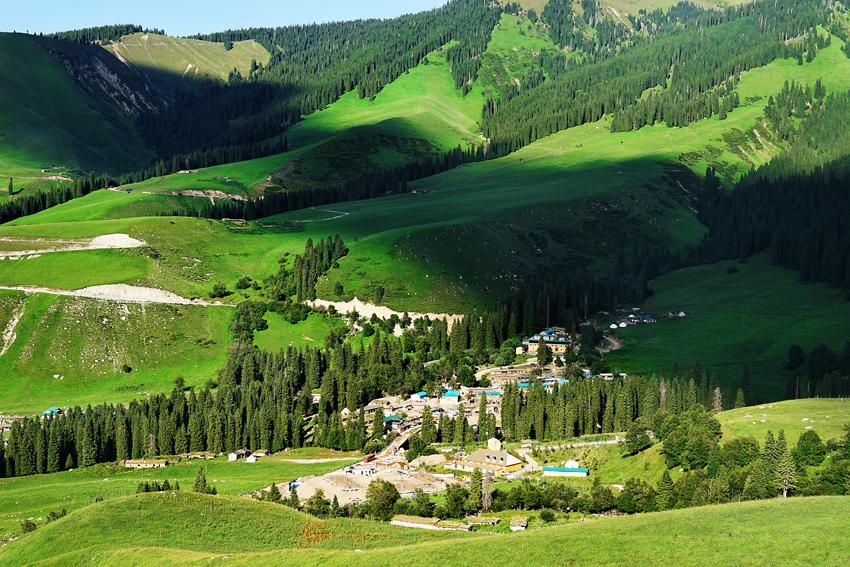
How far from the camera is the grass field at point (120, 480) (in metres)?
118

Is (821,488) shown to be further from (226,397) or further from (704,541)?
(226,397)

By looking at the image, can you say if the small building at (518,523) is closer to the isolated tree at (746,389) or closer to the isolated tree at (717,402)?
the isolated tree at (717,402)

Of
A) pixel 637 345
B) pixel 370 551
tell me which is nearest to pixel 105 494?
pixel 370 551

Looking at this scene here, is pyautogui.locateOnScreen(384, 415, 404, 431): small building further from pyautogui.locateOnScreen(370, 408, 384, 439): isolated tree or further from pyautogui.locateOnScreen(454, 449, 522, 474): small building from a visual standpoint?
pyautogui.locateOnScreen(454, 449, 522, 474): small building

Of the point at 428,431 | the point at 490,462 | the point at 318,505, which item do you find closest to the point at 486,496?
the point at 490,462

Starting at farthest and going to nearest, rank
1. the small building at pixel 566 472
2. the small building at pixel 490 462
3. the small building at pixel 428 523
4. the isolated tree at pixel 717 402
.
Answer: the isolated tree at pixel 717 402 < the small building at pixel 490 462 < the small building at pixel 566 472 < the small building at pixel 428 523

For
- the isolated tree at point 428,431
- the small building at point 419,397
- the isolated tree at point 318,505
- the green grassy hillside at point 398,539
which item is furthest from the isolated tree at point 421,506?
the small building at point 419,397

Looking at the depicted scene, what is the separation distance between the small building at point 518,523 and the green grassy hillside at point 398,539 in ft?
27.7

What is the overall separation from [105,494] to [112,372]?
76392 mm

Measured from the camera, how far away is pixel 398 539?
3273 inches

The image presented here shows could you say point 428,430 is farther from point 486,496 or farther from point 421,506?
point 421,506

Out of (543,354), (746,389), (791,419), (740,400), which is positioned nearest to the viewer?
(791,419)

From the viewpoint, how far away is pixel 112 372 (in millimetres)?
195000

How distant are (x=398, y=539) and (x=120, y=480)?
67653mm
